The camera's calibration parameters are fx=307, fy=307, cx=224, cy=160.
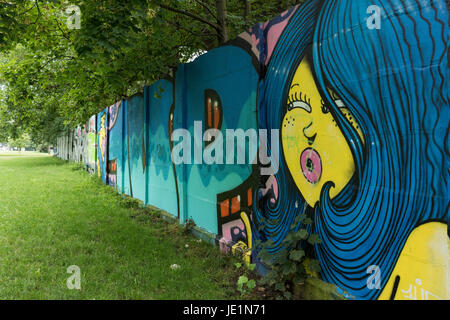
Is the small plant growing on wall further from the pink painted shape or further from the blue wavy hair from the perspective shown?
the pink painted shape

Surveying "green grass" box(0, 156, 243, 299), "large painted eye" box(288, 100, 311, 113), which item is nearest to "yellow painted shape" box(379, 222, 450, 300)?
"large painted eye" box(288, 100, 311, 113)

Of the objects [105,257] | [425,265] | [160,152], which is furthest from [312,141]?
[160,152]

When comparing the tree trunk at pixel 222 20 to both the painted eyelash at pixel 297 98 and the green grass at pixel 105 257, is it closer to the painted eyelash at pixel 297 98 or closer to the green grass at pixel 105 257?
the painted eyelash at pixel 297 98

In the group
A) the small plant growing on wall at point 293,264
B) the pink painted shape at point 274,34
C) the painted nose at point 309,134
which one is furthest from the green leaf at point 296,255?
the pink painted shape at point 274,34

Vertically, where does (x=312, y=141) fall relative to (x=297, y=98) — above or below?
Result: below

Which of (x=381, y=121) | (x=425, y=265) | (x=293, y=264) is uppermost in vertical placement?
(x=381, y=121)

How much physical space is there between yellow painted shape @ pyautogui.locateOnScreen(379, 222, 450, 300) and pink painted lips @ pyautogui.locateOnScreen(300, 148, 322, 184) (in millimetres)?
964

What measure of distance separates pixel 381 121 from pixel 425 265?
3.44 feet

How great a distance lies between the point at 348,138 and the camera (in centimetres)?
259

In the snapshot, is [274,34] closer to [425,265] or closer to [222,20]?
[222,20]

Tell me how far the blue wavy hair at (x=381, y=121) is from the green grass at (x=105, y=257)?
1.36m

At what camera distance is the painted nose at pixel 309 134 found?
292cm

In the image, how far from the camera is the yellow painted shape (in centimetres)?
196

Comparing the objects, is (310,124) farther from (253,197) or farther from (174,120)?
(174,120)
